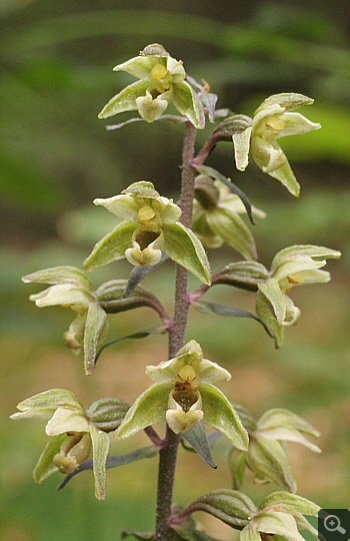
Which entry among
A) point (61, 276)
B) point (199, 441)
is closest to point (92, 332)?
point (61, 276)

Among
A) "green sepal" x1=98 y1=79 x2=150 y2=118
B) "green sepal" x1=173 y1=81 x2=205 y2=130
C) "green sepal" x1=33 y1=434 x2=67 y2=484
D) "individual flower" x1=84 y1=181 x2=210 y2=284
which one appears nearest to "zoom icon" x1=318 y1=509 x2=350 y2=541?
"green sepal" x1=33 y1=434 x2=67 y2=484

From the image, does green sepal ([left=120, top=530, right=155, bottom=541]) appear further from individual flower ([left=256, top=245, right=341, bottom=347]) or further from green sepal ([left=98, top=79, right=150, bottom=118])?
green sepal ([left=98, top=79, right=150, bottom=118])

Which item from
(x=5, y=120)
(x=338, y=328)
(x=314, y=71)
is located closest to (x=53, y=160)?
(x=314, y=71)

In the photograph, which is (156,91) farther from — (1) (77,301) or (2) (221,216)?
(1) (77,301)

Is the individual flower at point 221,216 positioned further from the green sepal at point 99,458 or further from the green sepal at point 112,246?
the green sepal at point 99,458

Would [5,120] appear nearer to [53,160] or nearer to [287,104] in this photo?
[287,104]
